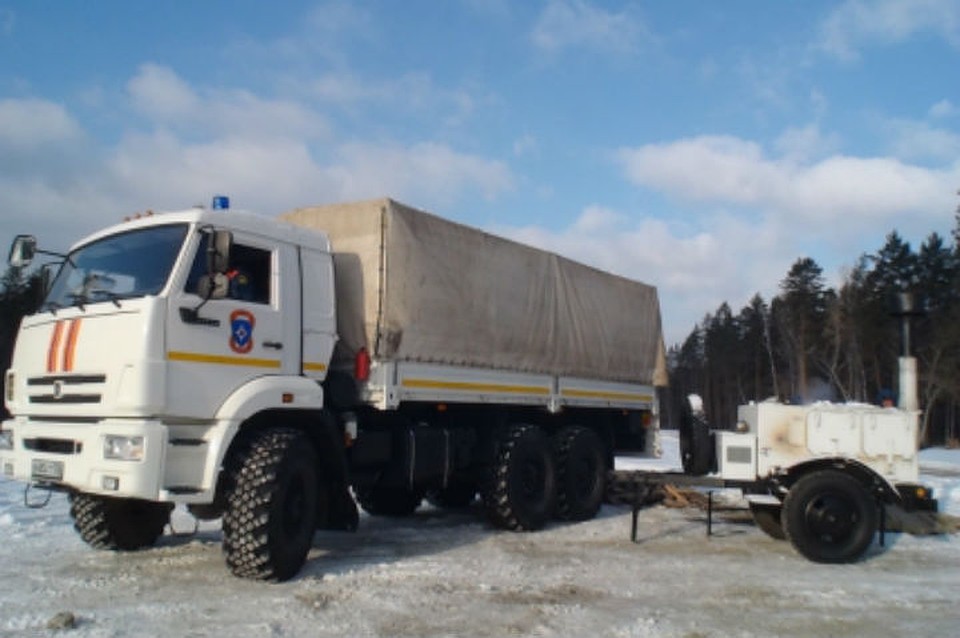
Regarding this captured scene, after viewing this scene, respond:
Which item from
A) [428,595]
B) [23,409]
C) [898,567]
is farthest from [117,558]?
[898,567]

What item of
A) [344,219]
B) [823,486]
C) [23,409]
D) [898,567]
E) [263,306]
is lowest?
[898,567]

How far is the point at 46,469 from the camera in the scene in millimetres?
6406

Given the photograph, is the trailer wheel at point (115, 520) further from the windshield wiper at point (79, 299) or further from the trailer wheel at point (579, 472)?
the trailer wheel at point (579, 472)

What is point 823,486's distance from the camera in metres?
8.42

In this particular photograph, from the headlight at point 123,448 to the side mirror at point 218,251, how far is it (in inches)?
57.1

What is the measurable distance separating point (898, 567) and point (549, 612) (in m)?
4.54

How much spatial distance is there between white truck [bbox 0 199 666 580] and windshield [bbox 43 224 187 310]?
2cm

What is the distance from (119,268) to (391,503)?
18.1ft

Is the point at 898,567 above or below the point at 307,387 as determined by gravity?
below

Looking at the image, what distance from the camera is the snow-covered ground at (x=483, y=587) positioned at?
5.63 m

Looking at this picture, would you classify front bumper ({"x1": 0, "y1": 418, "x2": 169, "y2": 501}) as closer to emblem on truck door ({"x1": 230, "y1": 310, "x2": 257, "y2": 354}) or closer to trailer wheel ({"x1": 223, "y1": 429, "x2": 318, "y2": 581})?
trailer wheel ({"x1": 223, "y1": 429, "x2": 318, "y2": 581})

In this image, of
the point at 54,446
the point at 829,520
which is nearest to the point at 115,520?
the point at 54,446

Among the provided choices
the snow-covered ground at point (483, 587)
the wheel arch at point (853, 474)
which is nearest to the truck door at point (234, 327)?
the snow-covered ground at point (483, 587)

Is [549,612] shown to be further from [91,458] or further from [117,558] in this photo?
[117,558]
